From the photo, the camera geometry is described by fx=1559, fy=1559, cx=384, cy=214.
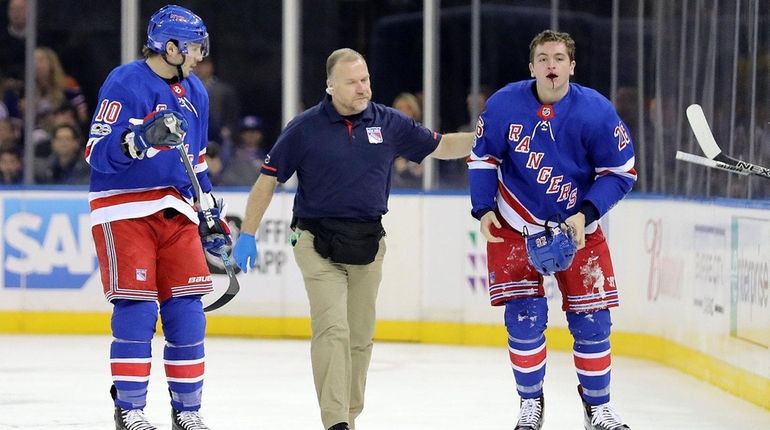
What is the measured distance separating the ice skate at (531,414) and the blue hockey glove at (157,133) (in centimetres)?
147

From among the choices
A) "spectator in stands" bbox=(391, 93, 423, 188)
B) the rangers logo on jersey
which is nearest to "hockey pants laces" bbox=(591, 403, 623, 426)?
the rangers logo on jersey

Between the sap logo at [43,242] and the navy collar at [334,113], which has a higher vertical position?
the navy collar at [334,113]

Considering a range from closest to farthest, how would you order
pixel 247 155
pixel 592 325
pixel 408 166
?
pixel 592 325
pixel 408 166
pixel 247 155

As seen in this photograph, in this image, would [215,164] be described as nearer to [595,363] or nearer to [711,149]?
[595,363]

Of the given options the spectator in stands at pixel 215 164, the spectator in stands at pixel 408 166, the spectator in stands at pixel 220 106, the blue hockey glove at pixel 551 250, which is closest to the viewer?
the blue hockey glove at pixel 551 250

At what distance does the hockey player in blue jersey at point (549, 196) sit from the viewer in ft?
16.9

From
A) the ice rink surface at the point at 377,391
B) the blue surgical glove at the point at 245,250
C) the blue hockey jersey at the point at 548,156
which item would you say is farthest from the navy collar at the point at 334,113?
the ice rink surface at the point at 377,391

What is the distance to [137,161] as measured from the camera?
514 centimetres

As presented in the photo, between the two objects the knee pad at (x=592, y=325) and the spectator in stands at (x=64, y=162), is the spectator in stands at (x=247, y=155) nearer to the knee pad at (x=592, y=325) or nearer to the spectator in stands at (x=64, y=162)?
the spectator in stands at (x=64, y=162)

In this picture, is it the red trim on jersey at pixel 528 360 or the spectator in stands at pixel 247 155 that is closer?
the red trim on jersey at pixel 528 360

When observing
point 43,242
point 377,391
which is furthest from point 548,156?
point 43,242

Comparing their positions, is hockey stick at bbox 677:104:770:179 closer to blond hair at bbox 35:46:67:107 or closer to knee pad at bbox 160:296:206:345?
knee pad at bbox 160:296:206:345

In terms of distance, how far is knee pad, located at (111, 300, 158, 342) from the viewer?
5.09 meters

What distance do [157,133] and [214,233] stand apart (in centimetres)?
57
